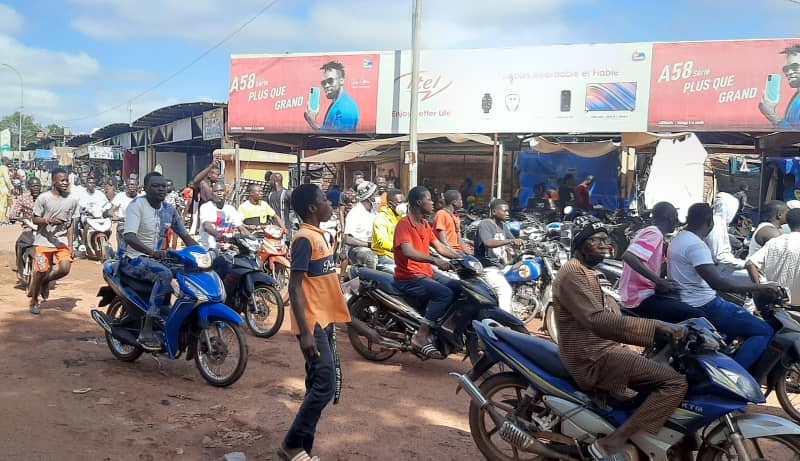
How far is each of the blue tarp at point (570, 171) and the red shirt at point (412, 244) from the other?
40.7ft

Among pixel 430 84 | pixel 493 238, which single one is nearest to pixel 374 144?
pixel 430 84

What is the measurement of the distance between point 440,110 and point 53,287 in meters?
11.1

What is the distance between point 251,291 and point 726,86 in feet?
43.5

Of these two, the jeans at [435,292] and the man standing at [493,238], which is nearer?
the jeans at [435,292]

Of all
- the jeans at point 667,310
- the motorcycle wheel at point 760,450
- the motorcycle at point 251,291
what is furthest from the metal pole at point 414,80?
the motorcycle wheel at point 760,450

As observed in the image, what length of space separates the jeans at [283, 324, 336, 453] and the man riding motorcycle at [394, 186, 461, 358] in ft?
6.94

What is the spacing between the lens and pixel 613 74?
53.9 feet

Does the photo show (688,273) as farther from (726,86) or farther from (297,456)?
(726,86)

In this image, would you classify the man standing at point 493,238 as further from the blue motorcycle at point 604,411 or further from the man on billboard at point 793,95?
the man on billboard at point 793,95

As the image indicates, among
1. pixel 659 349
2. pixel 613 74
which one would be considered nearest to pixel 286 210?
pixel 613 74

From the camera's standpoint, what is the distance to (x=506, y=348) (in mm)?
3930

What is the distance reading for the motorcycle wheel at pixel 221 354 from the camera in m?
5.23

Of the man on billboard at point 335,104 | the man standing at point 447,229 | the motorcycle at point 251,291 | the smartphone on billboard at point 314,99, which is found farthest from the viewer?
the smartphone on billboard at point 314,99

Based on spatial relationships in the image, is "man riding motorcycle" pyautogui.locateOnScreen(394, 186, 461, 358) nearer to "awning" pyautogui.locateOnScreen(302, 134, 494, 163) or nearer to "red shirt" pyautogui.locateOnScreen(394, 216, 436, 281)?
"red shirt" pyautogui.locateOnScreen(394, 216, 436, 281)
